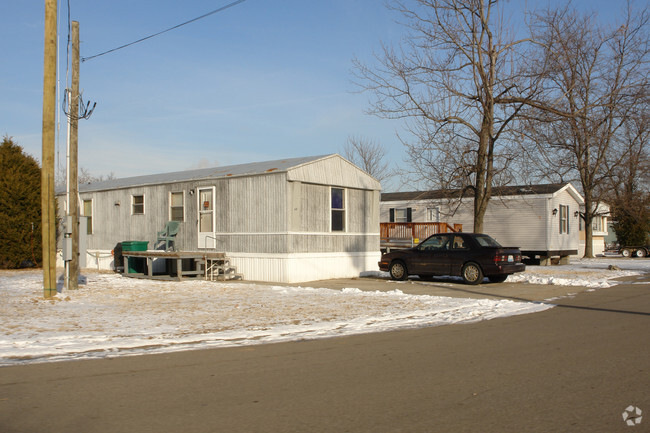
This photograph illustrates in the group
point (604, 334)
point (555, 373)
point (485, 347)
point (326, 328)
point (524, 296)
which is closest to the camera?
point (555, 373)

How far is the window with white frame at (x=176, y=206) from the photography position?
21391mm

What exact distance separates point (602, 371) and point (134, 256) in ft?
55.9

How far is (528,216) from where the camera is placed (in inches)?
1246

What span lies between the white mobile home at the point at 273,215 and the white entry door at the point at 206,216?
34mm

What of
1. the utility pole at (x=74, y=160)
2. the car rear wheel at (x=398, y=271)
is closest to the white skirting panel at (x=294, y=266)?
the car rear wheel at (x=398, y=271)

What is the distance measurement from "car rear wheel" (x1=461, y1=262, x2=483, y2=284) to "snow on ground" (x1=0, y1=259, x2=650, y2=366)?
358 centimetres

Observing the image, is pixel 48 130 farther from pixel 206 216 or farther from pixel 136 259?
pixel 136 259

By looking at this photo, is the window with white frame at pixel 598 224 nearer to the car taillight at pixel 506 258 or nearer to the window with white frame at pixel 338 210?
the car taillight at pixel 506 258

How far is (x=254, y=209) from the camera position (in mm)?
19219

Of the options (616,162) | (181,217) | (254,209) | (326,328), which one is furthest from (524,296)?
(616,162)

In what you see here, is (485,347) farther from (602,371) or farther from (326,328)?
(326,328)

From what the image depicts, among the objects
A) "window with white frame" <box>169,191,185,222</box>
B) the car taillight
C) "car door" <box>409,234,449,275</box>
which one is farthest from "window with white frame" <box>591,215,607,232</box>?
"window with white frame" <box>169,191,185,222</box>

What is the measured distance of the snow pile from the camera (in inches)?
345

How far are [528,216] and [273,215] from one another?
58.1 feet
